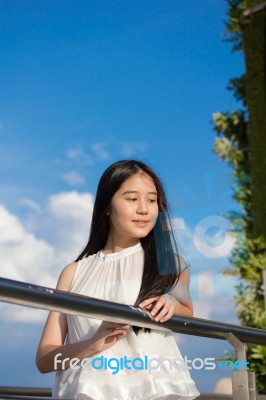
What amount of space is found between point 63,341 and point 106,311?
0.88 ft

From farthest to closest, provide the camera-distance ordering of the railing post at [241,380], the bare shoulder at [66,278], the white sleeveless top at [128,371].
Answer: the bare shoulder at [66,278] → the railing post at [241,380] → the white sleeveless top at [128,371]

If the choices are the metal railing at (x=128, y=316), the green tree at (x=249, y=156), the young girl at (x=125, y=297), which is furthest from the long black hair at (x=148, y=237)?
the green tree at (x=249, y=156)

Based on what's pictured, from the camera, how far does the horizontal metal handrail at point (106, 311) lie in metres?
0.95

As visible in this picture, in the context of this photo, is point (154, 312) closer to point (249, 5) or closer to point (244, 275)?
point (244, 275)

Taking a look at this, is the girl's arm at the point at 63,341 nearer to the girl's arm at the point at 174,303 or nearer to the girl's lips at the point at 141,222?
the girl's arm at the point at 174,303

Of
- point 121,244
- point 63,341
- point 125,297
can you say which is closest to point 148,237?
point 121,244

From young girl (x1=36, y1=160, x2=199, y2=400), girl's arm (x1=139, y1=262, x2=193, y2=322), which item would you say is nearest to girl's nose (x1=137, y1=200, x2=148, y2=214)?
young girl (x1=36, y1=160, x2=199, y2=400)

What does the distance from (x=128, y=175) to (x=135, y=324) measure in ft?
1.33

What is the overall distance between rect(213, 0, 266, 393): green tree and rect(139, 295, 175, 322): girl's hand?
4.81m

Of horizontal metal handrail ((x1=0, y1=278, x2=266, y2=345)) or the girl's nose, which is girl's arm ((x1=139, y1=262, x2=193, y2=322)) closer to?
horizontal metal handrail ((x1=0, y1=278, x2=266, y2=345))

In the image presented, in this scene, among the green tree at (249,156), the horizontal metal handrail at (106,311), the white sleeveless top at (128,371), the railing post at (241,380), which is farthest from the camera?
the green tree at (249,156)

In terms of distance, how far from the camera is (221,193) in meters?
1.49

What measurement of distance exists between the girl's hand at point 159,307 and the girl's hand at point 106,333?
0.19 feet

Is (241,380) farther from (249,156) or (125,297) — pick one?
(249,156)
